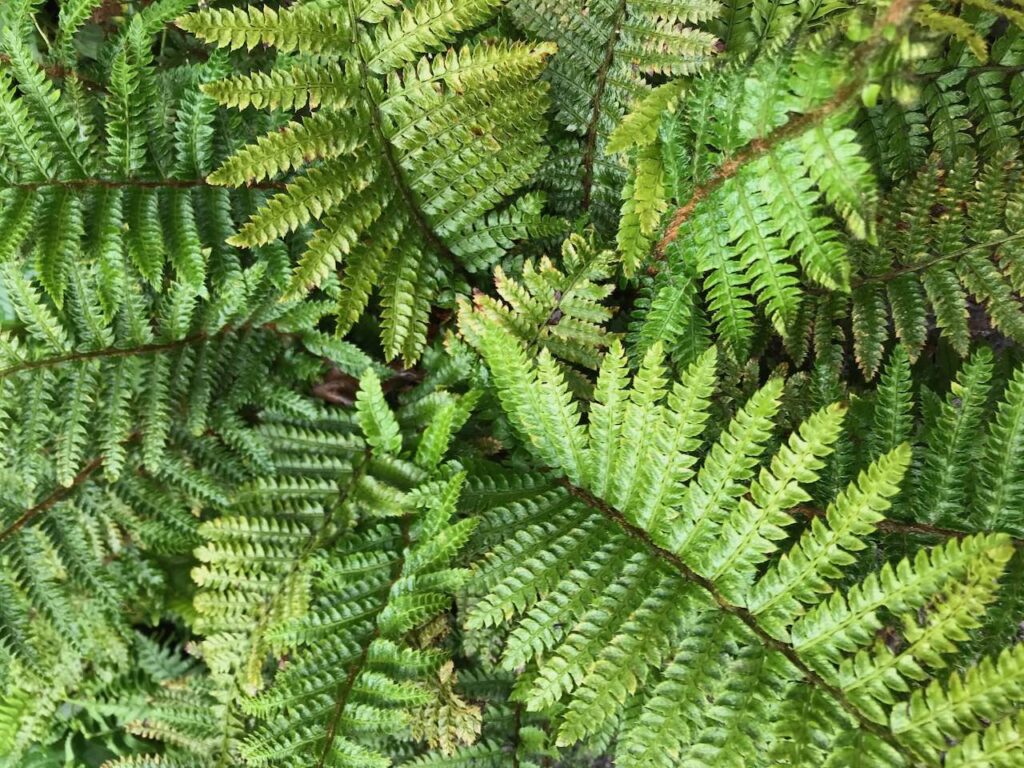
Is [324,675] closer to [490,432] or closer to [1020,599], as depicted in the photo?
[490,432]

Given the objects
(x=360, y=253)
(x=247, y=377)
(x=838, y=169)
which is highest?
(x=838, y=169)

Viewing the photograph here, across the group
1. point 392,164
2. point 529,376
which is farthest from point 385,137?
point 529,376

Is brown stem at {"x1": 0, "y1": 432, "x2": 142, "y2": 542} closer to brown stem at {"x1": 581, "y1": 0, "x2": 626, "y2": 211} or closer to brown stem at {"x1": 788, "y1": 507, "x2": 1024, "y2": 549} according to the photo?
brown stem at {"x1": 581, "y1": 0, "x2": 626, "y2": 211}

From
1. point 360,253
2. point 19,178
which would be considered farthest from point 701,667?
point 19,178

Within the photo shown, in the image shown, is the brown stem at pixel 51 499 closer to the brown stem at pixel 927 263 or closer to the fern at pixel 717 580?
the fern at pixel 717 580

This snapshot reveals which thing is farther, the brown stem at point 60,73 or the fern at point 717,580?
the brown stem at point 60,73

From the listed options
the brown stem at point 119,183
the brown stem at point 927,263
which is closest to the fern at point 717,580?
the brown stem at point 927,263

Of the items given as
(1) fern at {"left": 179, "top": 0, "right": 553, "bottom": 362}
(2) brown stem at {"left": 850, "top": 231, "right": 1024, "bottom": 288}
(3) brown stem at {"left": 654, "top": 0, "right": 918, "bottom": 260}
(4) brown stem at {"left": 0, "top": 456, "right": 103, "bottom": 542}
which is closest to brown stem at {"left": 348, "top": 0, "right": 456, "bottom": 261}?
(1) fern at {"left": 179, "top": 0, "right": 553, "bottom": 362}
